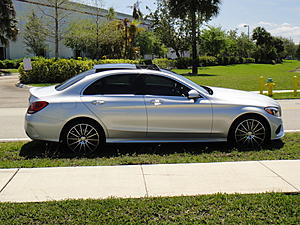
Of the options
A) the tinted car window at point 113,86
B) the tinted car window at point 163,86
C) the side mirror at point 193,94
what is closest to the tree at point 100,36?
the tinted car window at point 113,86

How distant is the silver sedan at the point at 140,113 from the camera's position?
648 centimetres

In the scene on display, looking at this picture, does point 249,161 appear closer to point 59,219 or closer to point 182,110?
point 182,110

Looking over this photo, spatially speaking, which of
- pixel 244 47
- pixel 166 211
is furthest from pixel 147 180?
pixel 244 47

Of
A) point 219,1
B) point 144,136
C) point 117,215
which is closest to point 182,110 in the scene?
point 144,136

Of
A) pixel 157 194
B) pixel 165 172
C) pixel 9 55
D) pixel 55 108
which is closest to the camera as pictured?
pixel 157 194

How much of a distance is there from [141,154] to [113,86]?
4.37ft

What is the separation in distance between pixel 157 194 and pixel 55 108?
110 inches

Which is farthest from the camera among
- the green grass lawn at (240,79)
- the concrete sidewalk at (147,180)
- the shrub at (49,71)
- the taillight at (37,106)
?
the shrub at (49,71)

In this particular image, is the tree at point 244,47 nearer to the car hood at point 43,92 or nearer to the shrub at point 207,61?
the shrub at point 207,61

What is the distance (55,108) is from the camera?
6426 mm

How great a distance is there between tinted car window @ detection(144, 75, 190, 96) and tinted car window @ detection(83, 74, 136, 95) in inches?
11.5

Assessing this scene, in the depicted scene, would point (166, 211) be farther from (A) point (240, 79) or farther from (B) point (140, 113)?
(A) point (240, 79)

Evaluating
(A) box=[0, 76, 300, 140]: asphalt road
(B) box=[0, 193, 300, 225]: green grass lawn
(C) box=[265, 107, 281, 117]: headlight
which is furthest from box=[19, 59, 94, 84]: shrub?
(B) box=[0, 193, 300, 225]: green grass lawn

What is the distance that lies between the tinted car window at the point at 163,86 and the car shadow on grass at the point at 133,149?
1.08 meters
